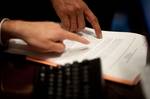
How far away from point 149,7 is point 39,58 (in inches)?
23.0

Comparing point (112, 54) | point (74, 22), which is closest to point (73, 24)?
point (74, 22)

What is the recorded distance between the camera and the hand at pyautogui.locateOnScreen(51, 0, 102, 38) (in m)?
1.10

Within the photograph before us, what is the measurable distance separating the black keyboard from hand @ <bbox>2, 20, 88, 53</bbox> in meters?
0.16

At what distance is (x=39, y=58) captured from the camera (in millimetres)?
956

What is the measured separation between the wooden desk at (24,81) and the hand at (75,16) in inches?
9.3

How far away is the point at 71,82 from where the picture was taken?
78 cm

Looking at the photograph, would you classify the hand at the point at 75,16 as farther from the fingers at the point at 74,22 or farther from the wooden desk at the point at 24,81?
the wooden desk at the point at 24,81

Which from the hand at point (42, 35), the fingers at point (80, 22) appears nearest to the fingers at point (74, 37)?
the hand at point (42, 35)

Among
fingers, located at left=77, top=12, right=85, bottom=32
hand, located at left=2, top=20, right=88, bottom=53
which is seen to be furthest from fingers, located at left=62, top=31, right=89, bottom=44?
fingers, located at left=77, top=12, right=85, bottom=32

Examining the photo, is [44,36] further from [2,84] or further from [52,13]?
[52,13]

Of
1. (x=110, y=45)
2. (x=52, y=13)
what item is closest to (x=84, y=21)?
(x=110, y=45)

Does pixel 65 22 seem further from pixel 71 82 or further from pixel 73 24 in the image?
pixel 71 82

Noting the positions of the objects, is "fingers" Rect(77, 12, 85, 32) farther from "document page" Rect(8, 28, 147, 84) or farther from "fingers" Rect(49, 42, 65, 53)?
"fingers" Rect(49, 42, 65, 53)

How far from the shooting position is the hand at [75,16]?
3.61 feet
